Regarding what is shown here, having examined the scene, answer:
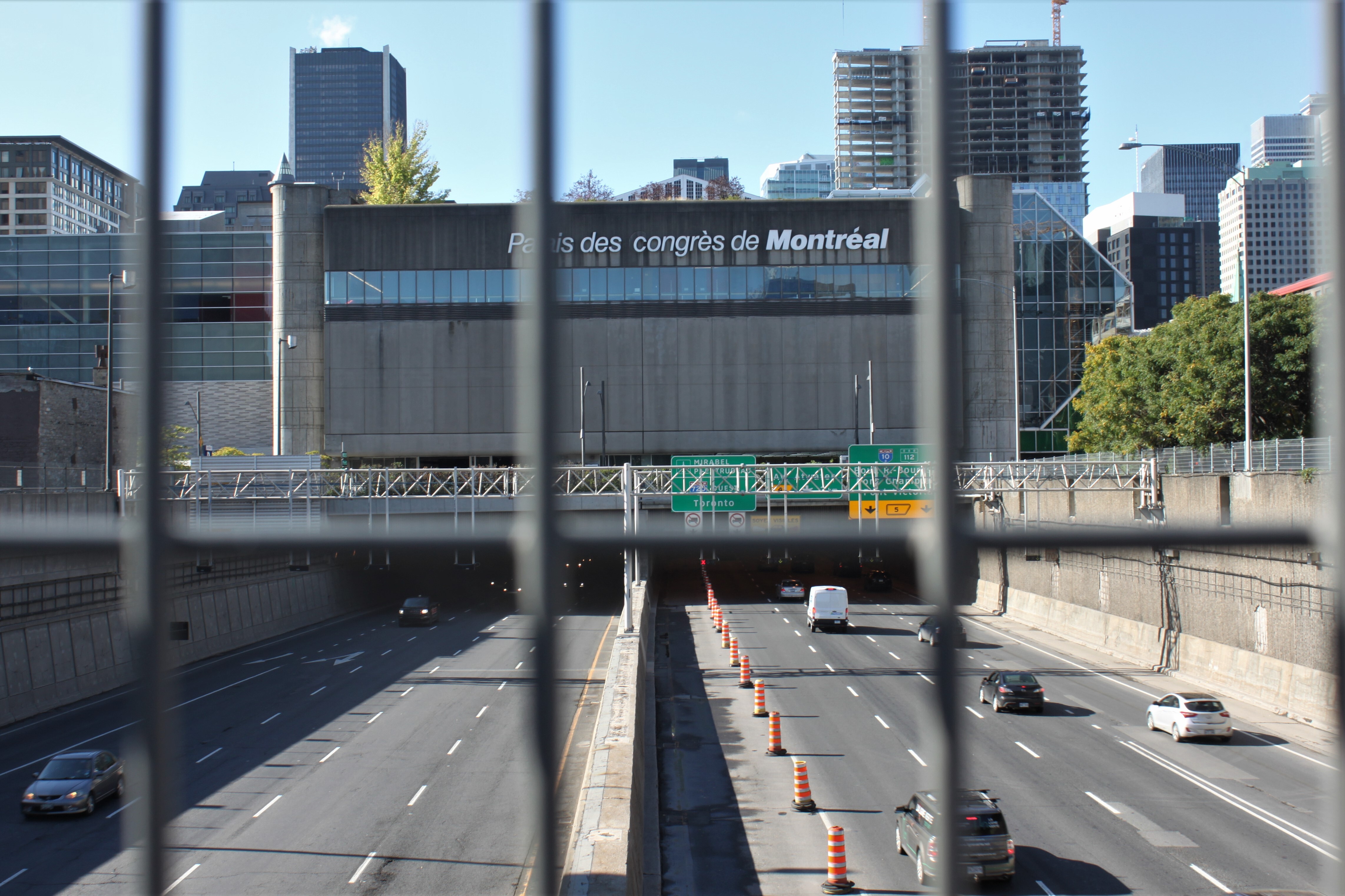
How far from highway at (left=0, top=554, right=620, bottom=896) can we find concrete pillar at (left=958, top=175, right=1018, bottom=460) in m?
26.1

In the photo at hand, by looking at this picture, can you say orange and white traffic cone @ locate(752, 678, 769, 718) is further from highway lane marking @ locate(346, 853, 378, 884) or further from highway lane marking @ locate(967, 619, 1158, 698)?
highway lane marking @ locate(346, 853, 378, 884)

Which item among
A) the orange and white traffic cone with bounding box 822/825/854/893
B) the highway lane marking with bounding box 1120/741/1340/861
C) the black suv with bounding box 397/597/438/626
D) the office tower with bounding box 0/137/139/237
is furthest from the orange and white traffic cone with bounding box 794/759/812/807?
the black suv with bounding box 397/597/438/626

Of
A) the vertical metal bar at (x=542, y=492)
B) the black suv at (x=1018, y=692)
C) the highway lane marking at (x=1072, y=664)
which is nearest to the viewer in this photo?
the vertical metal bar at (x=542, y=492)

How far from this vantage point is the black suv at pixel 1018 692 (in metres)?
25.1

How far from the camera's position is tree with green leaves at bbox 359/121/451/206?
5784 cm

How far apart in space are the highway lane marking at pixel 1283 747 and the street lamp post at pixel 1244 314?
692cm

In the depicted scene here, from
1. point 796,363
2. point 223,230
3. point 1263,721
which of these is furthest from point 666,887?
point 223,230

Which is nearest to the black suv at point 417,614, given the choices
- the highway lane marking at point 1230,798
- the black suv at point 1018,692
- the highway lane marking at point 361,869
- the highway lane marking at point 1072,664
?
the highway lane marking at point 1072,664

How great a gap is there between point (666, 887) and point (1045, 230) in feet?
228

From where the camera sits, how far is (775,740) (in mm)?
21562

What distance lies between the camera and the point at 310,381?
5619 centimetres

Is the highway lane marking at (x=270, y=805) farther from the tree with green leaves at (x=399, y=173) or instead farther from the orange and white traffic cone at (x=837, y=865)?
the tree with green leaves at (x=399, y=173)

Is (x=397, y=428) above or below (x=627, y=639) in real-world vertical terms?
above

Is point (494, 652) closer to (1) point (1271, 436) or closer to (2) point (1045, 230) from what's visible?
(1) point (1271, 436)
